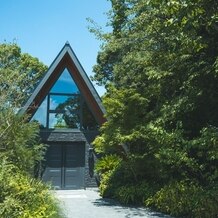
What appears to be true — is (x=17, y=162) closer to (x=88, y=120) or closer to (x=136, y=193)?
(x=136, y=193)

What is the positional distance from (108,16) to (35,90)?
19.7ft

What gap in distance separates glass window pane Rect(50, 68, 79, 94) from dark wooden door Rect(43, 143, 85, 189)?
2.77 meters

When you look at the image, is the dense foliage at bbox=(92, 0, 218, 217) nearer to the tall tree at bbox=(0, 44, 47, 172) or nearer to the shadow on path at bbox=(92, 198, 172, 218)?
the shadow on path at bbox=(92, 198, 172, 218)

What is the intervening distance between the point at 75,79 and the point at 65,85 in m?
0.60

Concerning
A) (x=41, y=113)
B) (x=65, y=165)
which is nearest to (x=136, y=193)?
(x=65, y=165)

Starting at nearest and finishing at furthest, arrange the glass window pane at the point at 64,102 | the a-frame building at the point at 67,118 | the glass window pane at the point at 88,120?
the a-frame building at the point at 67,118 < the glass window pane at the point at 64,102 < the glass window pane at the point at 88,120

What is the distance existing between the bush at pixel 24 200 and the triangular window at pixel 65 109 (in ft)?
33.2

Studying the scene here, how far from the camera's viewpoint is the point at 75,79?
1966 cm

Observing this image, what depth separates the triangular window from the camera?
19219 mm

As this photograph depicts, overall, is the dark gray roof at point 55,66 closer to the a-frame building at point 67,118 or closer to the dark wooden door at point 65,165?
the a-frame building at point 67,118

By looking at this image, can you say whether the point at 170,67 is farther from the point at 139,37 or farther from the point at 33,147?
the point at 33,147

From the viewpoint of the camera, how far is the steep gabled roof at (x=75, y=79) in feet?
60.7

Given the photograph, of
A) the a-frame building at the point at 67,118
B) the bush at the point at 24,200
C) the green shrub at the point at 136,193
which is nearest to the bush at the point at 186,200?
the green shrub at the point at 136,193

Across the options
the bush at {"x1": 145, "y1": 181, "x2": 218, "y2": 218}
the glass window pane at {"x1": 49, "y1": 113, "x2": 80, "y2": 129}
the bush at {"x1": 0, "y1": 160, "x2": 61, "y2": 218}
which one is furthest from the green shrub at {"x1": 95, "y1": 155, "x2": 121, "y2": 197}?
the bush at {"x1": 0, "y1": 160, "x2": 61, "y2": 218}
